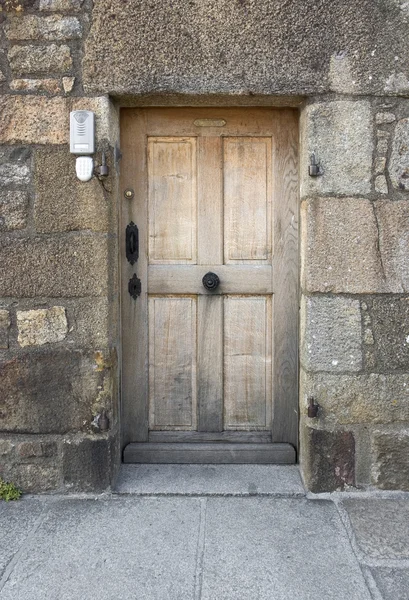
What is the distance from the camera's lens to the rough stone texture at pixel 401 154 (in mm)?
2553

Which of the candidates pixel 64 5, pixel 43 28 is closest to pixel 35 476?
pixel 43 28

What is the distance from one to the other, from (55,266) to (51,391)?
2.08ft

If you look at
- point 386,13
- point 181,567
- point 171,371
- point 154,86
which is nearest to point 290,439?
point 171,371

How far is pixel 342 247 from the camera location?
2600 millimetres

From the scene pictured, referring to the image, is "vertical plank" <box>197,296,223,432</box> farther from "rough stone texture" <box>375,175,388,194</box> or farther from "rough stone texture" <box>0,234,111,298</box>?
"rough stone texture" <box>375,175,388,194</box>

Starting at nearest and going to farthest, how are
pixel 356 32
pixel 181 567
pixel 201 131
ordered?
pixel 181 567 → pixel 356 32 → pixel 201 131

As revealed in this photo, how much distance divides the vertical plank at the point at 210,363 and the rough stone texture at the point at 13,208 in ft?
3.35

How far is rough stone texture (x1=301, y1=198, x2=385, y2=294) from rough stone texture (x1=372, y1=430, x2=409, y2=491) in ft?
2.45

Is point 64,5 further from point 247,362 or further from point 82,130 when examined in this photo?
point 247,362

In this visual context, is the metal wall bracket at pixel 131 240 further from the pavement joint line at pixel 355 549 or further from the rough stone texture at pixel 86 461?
the pavement joint line at pixel 355 549

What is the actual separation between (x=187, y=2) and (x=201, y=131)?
2.02 ft

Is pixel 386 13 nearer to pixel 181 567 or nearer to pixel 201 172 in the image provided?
pixel 201 172

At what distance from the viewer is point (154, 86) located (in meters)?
2.55

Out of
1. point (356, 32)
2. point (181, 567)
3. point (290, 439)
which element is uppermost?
point (356, 32)
